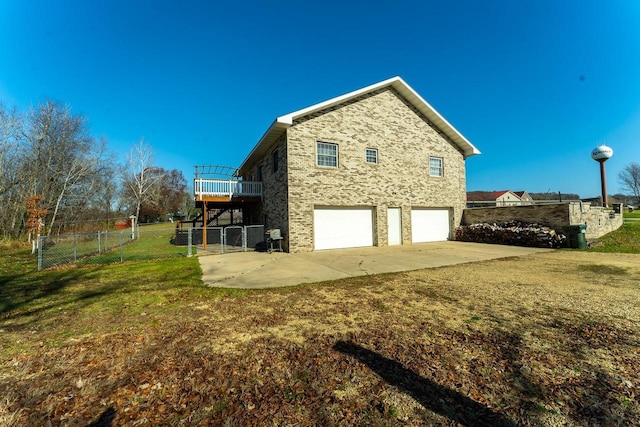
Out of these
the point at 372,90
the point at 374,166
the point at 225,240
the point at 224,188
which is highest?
the point at 372,90

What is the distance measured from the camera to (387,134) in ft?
51.6

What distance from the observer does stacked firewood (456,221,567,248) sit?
42.0 ft

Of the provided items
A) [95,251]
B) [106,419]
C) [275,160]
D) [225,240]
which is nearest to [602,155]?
[275,160]

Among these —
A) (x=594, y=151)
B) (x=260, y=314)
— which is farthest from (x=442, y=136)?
(x=594, y=151)

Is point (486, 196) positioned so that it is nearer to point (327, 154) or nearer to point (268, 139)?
point (327, 154)

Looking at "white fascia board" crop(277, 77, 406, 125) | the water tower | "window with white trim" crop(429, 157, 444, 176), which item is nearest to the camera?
"white fascia board" crop(277, 77, 406, 125)

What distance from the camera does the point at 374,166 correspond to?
15.2 meters

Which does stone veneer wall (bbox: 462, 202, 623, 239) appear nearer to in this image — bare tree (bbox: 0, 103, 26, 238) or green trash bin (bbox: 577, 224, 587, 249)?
green trash bin (bbox: 577, 224, 587, 249)

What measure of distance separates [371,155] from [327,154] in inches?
111

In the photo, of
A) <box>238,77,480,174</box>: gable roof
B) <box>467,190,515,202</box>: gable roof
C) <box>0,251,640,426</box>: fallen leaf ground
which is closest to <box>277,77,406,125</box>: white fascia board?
<box>238,77,480,174</box>: gable roof

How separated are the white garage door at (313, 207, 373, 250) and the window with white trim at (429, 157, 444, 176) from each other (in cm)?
549

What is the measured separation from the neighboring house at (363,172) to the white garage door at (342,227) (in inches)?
2.1

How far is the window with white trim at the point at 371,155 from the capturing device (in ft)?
49.4

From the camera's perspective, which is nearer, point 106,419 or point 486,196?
point 106,419
